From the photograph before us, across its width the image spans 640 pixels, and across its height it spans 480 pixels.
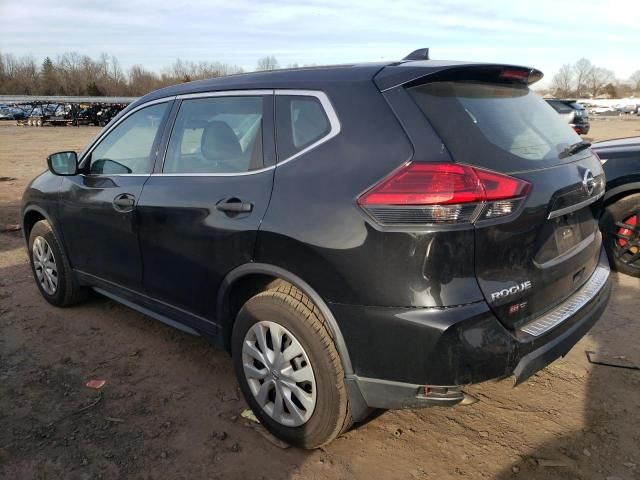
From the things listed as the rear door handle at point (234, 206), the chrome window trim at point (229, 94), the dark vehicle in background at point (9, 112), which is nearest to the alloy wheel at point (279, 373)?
the rear door handle at point (234, 206)

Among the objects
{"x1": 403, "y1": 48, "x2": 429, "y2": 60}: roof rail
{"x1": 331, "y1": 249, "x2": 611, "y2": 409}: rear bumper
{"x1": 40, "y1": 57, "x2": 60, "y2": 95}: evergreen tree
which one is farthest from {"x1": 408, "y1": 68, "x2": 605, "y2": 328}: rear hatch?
{"x1": 40, "y1": 57, "x2": 60, "y2": 95}: evergreen tree

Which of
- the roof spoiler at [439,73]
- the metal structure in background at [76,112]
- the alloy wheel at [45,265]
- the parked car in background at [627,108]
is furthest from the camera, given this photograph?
the parked car in background at [627,108]

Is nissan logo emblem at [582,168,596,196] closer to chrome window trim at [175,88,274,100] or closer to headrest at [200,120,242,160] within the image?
chrome window trim at [175,88,274,100]

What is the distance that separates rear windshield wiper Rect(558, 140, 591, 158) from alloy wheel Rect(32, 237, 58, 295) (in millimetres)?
3913

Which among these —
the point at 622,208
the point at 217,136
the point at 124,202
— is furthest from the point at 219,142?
the point at 622,208

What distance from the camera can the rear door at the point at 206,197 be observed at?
2.70 m

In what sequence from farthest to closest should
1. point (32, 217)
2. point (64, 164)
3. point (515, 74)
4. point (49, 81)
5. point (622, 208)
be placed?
point (49, 81) → point (622, 208) → point (32, 217) → point (64, 164) → point (515, 74)

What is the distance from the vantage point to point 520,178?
2.27m

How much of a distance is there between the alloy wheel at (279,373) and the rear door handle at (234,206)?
58cm

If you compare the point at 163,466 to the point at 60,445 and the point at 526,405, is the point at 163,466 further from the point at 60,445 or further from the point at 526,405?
the point at 526,405

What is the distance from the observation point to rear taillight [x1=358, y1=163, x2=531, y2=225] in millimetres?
2107

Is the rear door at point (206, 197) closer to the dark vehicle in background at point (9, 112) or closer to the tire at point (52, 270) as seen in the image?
the tire at point (52, 270)

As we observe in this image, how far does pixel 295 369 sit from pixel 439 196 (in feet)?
3.73

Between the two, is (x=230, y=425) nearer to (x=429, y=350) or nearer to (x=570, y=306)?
(x=429, y=350)
